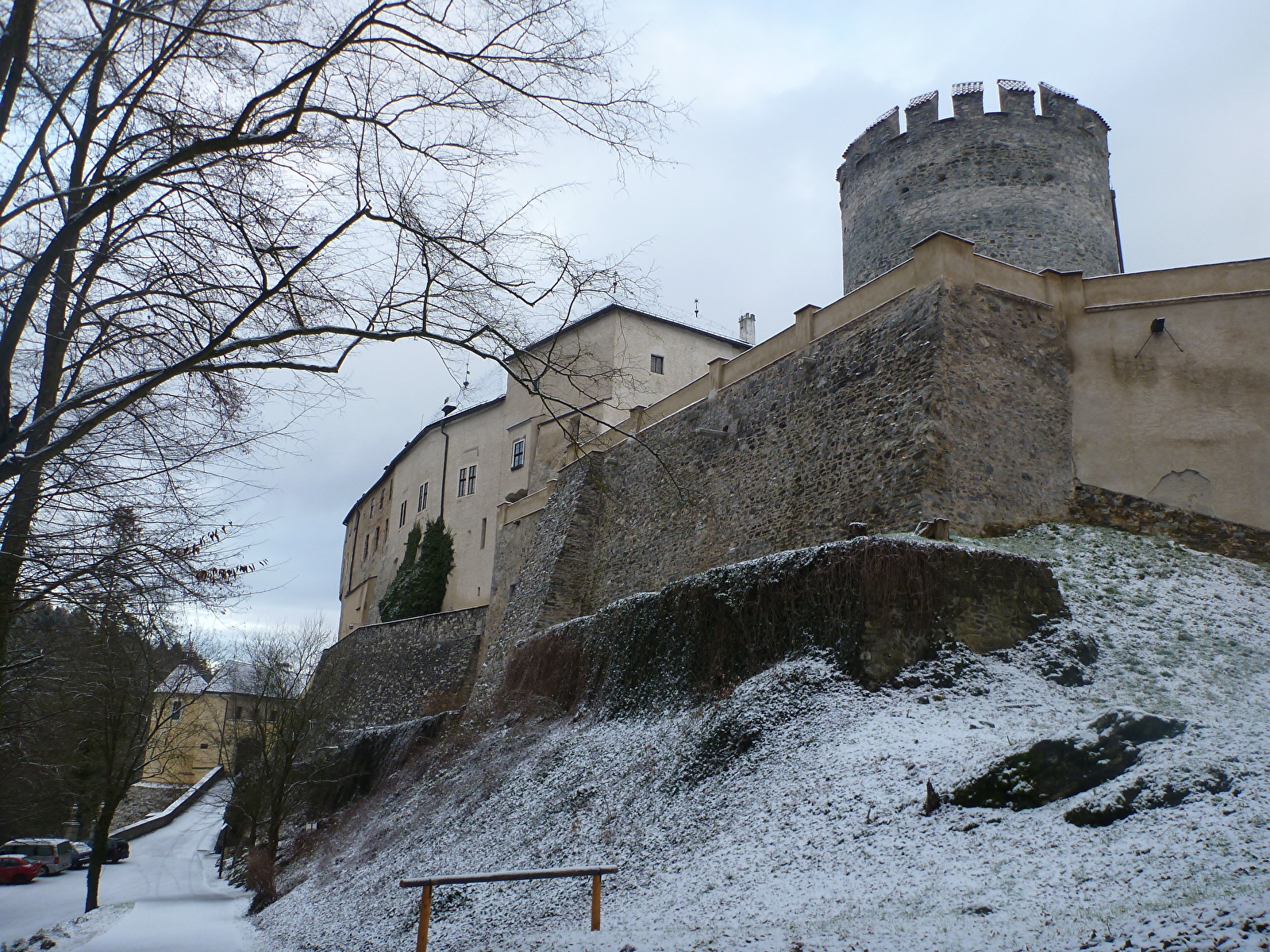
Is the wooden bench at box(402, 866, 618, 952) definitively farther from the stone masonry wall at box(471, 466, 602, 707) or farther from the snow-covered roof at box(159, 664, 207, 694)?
the stone masonry wall at box(471, 466, 602, 707)

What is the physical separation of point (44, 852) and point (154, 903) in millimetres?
9128

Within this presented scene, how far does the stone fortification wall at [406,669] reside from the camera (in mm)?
26406

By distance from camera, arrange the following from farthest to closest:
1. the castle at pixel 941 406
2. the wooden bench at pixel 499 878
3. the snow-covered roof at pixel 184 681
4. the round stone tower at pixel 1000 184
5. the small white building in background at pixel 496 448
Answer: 1. the small white building in background at pixel 496 448
2. the round stone tower at pixel 1000 184
3. the snow-covered roof at pixel 184 681
4. the castle at pixel 941 406
5. the wooden bench at pixel 499 878

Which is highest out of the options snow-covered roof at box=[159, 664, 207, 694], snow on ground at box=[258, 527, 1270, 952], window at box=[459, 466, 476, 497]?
window at box=[459, 466, 476, 497]

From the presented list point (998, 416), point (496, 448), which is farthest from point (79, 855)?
point (998, 416)

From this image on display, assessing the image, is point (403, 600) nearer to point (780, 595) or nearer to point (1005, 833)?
point (780, 595)

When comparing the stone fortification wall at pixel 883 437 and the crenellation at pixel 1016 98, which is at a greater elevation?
the crenellation at pixel 1016 98

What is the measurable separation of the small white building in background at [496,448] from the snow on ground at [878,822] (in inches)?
465

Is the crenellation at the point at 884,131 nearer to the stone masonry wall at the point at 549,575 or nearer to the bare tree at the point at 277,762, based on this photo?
the stone masonry wall at the point at 549,575

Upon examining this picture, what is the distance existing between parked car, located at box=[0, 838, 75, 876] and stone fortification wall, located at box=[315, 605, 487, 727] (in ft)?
27.0

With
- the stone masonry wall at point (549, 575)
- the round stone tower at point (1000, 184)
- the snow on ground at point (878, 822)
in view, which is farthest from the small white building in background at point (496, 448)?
the snow on ground at point (878, 822)

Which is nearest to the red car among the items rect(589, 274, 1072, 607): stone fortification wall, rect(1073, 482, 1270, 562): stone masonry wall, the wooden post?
rect(589, 274, 1072, 607): stone fortification wall

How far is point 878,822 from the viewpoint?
8.09 metres

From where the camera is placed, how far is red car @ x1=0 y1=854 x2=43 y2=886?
79.3ft
